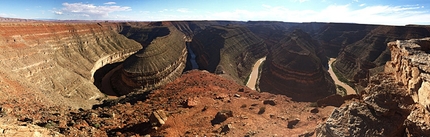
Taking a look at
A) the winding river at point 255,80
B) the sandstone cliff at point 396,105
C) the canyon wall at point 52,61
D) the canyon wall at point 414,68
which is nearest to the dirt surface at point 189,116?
the sandstone cliff at point 396,105

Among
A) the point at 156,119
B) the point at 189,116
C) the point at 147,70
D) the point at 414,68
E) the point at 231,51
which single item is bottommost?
the point at 147,70

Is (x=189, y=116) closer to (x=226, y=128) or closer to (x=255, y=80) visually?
(x=226, y=128)

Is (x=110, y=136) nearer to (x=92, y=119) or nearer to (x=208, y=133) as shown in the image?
(x=92, y=119)

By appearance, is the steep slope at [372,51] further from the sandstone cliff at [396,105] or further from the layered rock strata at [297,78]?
the sandstone cliff at [396,105]

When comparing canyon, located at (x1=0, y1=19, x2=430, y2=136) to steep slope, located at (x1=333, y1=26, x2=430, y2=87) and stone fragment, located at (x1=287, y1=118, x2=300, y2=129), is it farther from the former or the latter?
steep slope, located at (x1=333, y1=26, x2=430, y2=87)

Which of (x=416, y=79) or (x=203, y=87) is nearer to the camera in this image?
(x=416, y=79)

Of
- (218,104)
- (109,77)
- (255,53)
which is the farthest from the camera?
(255,53)

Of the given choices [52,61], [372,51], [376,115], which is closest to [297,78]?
[372,51]

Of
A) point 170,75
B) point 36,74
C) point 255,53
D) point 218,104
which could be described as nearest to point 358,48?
point 255,53
